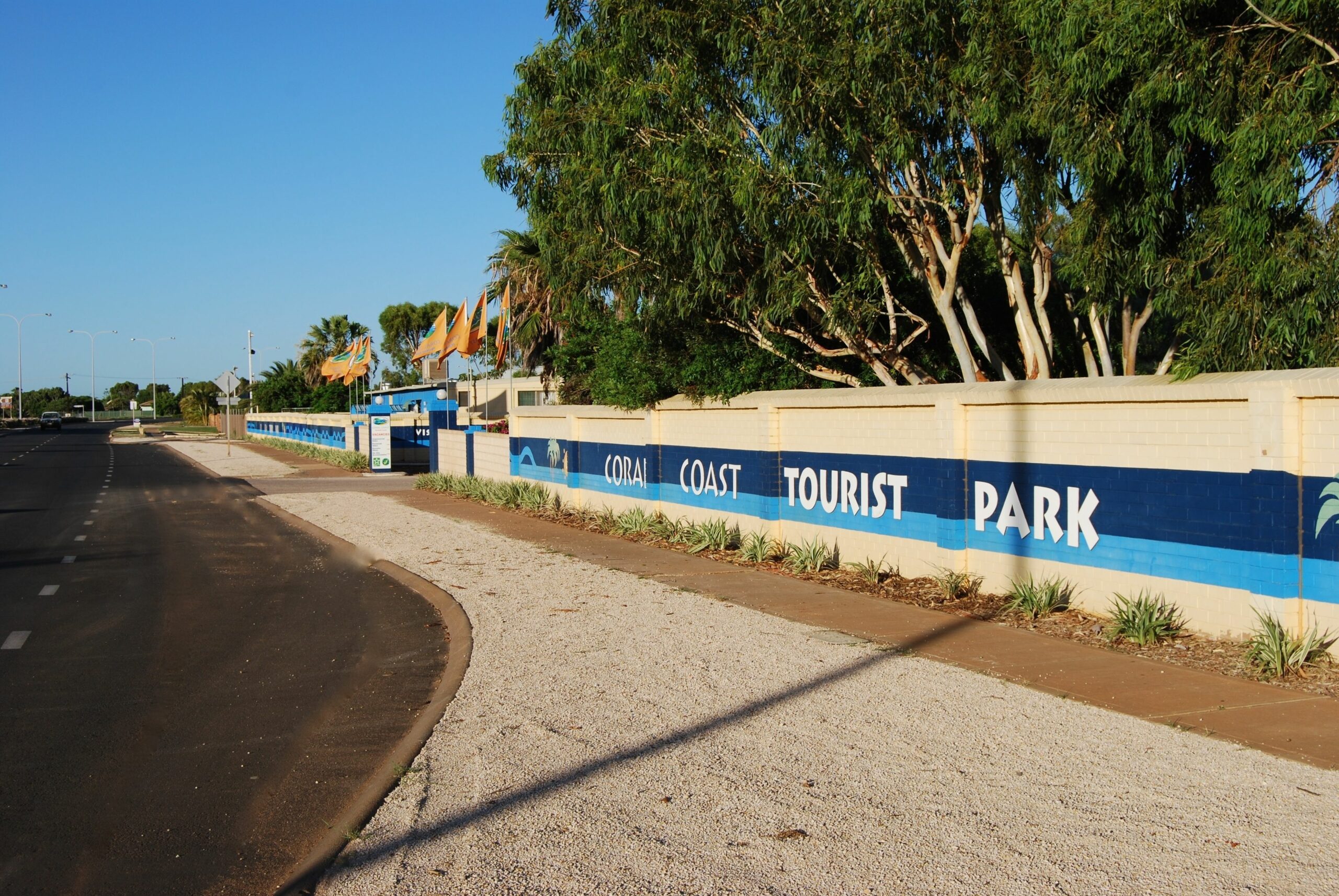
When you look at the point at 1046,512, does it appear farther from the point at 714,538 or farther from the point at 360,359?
the point at 360,359

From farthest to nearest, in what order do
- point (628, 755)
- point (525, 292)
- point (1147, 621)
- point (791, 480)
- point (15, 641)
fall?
point (525, 292) → point (791, 480) → point (15, 641) → point (1147, 621) → point (628, 755)

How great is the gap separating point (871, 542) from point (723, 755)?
6.93 metres

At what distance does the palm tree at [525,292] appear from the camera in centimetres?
3778

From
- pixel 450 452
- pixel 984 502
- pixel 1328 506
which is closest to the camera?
pixel 1328 506

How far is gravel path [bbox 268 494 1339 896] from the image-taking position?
4.66 meters

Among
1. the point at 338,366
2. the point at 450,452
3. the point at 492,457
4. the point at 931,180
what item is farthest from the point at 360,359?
the point at 931,180

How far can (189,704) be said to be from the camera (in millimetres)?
7953

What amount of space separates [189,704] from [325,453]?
3884 centimetres

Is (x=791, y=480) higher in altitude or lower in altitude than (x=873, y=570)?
higher

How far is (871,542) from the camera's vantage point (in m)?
12.9

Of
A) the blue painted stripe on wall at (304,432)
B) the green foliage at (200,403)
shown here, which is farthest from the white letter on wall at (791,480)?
the green foliage at (200,403)

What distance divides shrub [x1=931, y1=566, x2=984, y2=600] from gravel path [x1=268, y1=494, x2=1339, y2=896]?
2664mm

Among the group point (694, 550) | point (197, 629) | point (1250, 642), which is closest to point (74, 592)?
point (197, 629)

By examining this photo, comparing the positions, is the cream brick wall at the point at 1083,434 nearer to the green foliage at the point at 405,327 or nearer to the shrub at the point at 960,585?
the shrub at the point at 960,585
